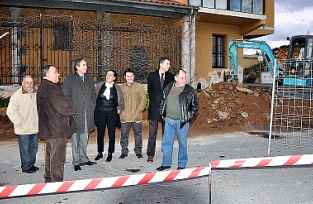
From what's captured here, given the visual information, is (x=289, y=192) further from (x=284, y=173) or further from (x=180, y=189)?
(x=180, y=189)

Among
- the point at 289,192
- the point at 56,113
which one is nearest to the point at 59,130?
the point at 56,113

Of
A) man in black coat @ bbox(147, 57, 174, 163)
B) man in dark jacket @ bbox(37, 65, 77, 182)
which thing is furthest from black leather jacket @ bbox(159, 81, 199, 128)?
man in dark jacket @ bbox(37, 65, 77, 182)

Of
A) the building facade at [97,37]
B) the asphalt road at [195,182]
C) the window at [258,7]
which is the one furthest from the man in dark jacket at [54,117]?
the window at [258,7]

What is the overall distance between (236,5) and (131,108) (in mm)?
13014

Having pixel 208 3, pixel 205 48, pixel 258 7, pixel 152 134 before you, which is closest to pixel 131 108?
pixel 152 134

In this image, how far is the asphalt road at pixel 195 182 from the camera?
15.6 ft

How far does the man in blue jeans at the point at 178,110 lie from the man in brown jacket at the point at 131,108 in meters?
1.07

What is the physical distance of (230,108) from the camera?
1152cm

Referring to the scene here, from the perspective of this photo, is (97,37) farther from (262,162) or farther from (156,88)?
(262,162)

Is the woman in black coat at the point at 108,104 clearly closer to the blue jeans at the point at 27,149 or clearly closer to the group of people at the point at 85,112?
the group of people at the point at 85,112

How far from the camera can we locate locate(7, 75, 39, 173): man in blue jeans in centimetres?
588

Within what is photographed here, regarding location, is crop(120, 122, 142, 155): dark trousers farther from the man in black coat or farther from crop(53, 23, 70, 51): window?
crop(53, 23, 70, 51): window

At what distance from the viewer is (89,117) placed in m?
6.19

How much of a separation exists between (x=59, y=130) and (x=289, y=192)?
11.1 ft
